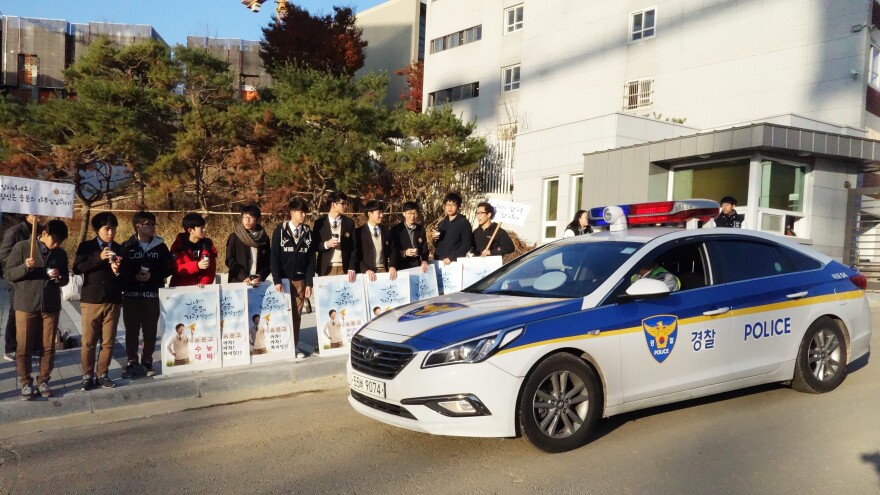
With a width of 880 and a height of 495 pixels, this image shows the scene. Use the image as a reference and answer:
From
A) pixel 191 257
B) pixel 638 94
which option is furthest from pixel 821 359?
pixel 638 94

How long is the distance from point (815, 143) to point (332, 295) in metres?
12.5

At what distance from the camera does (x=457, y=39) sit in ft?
109

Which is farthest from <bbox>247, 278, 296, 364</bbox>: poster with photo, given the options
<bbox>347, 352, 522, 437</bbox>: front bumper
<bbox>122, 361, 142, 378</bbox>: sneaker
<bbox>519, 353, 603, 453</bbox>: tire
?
<bbox>519, 353, 603, 453</bbox>: tire

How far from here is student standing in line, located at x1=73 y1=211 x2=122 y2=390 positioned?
604 centimetres

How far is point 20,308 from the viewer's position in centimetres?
584

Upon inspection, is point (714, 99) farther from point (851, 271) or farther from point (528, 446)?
point (528, 446)

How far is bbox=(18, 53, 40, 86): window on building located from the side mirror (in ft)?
162

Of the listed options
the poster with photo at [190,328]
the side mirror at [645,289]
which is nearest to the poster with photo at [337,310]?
the poster with photo at [190,328]

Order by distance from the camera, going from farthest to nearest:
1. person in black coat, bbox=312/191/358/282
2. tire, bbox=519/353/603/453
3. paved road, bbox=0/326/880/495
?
1. person in black coat, bbox=312/191/358/282
2. tire, bbox=519/353/603/453
3. paved road, bbox=0/326/880/495

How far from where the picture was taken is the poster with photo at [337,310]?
7.73 m

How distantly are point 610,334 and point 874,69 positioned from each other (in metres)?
18.7

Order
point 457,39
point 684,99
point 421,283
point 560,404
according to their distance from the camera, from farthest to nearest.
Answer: point 457,39 < point 684,99 < point 421,283 < point 560,404

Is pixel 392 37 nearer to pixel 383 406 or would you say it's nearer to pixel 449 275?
pixel 449 275

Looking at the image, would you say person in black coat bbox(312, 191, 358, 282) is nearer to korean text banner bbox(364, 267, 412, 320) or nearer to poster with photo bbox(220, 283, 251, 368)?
korean text banner bbox(364, 267, 412, 320)
